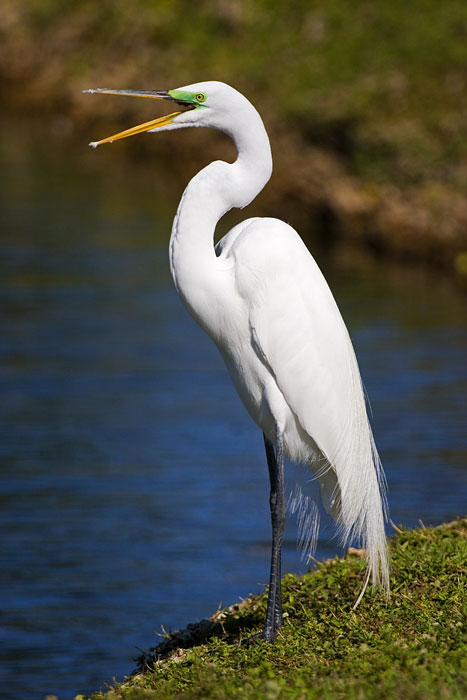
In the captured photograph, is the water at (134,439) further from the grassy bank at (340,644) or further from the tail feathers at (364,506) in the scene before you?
the tail feathers at (364,506)

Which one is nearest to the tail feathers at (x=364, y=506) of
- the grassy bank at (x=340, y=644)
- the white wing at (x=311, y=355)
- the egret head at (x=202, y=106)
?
the white wing at (x=311, y=355)

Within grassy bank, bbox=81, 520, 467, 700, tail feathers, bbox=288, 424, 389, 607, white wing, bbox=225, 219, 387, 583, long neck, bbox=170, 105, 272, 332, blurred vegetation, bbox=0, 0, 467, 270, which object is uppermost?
blurred vegetation, bbox=0, 0, 467, 270

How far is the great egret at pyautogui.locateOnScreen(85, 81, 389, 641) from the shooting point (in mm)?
4285

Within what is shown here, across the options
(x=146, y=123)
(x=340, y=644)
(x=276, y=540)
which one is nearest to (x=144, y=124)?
(x=146, y=123)

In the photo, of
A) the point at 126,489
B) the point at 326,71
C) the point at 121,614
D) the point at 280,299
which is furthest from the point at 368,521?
the point at 326,71

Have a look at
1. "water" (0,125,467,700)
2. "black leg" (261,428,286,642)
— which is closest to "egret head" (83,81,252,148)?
"black leg" (261,428,286,642)

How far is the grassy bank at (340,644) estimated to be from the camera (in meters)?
3.55

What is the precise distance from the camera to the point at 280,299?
4.31 metres

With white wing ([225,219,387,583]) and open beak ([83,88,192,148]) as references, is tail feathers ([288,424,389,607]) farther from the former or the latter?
open beak ([83,88,192,148])

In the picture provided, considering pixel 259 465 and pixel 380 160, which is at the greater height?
pixel 380 160

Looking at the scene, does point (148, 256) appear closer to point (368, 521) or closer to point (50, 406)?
point (50, 406)

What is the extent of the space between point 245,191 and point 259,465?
13.5ft

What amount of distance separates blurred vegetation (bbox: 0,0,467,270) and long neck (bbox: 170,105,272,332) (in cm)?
931

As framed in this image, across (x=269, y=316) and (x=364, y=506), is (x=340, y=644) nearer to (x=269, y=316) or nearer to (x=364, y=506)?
(x=364, y=506)
